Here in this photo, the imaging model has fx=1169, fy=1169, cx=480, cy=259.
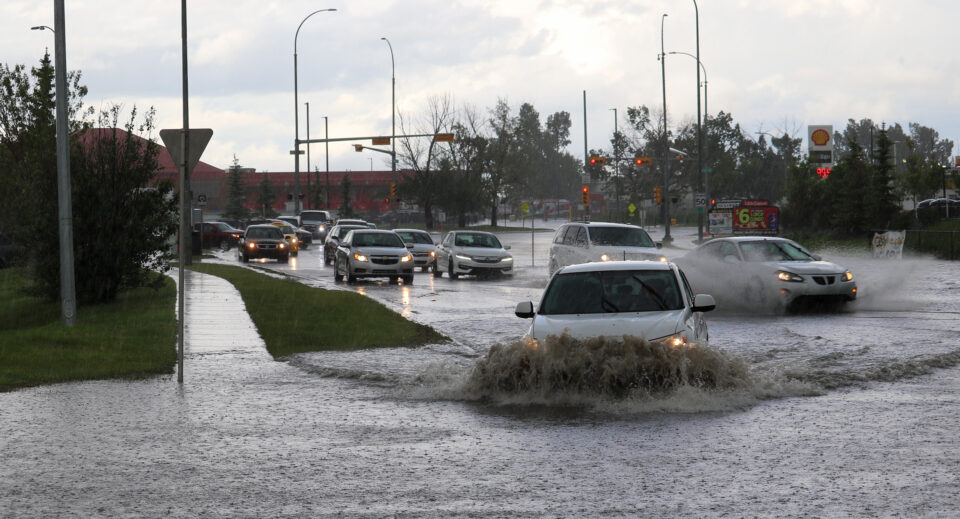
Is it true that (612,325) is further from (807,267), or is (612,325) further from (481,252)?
(481,252)

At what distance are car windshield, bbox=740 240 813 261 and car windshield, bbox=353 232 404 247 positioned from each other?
535 inches

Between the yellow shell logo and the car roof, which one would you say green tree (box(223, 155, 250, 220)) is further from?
the car roof

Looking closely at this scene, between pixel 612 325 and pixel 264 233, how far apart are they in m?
37.7

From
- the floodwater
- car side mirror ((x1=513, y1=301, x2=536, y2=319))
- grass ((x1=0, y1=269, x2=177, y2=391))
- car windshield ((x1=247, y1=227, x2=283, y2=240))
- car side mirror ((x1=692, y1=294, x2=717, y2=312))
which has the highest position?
car windshield ((x1=247, y1=227, x2=283, y2=240))

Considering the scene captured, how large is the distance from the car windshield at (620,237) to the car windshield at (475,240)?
770 cm

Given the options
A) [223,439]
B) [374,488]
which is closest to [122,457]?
[223,439]

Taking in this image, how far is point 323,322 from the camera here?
1966cm

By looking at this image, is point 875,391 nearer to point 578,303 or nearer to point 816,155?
point 578,303

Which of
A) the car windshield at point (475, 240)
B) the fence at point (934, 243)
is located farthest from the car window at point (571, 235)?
the fence at point (934, 243)

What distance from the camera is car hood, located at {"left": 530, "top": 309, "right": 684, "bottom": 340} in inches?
433

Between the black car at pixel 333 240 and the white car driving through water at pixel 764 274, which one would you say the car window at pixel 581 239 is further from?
the black car at pixel 333 240

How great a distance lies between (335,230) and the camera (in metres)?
45.0

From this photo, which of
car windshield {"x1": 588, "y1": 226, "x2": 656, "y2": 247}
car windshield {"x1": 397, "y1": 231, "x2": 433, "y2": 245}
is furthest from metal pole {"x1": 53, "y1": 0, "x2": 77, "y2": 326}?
car windshield {"x1": 397, "y1": 231, "x2": 433, "y2": 245}

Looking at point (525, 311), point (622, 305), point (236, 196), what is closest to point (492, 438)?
point (525, 311)
